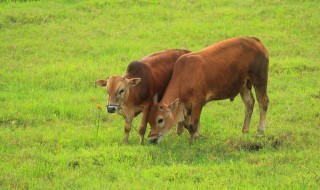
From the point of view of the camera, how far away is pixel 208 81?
37.1 ft

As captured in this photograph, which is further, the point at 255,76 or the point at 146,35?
the point at 146,35

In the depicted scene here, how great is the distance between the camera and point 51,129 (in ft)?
39.0

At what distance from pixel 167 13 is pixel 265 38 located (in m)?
3.23

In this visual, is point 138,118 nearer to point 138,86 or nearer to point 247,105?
point 138,86

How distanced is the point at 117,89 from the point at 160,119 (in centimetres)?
84

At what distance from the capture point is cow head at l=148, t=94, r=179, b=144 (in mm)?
11008

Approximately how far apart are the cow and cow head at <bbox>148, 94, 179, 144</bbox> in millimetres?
171

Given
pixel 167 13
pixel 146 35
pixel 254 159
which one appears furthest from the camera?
pixel 167 13

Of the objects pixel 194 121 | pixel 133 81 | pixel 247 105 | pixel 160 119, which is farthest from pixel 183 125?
pixel 133 81

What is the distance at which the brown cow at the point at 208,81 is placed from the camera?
36.5 feet

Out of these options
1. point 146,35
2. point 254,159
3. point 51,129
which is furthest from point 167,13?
point 254,159

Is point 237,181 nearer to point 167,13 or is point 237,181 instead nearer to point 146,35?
point 146,35

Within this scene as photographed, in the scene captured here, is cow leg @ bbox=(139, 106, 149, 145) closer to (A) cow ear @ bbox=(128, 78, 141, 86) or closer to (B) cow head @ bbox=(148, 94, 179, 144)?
(B) cow head @ bbox=(148, 94, 179, 144)

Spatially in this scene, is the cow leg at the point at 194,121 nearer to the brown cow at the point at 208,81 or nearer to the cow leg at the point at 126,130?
the brown cow at the point at 208,81
